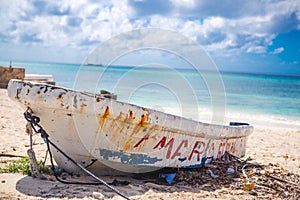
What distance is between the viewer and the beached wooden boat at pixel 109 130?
3133 millimetres

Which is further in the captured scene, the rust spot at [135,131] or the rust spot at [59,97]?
the rust spot at [135,131]

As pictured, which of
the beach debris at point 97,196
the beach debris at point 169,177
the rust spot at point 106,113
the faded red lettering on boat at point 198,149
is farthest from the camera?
the faded red lettering on boat at point 198,149

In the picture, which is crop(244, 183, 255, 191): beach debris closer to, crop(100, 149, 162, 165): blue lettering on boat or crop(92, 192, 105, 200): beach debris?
crop(100, 149, 162, 165): blue lettering on boat

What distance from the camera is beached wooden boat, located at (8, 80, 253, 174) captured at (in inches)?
123

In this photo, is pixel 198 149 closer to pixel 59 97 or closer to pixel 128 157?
pixel 128 157

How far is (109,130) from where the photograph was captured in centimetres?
338

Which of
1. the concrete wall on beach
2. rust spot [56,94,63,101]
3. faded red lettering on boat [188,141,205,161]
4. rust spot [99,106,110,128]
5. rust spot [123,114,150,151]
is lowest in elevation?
faded red lettering on boat [188,141,205,161]

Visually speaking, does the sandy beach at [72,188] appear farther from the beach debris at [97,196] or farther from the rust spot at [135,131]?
the rust spot at [135,131]

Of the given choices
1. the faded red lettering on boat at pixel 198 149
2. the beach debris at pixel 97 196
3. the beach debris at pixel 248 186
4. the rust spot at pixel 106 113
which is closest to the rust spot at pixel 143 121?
the rust spot at pixel 106 113

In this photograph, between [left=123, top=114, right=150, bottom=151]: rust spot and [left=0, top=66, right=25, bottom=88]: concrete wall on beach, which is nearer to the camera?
[left=123, top=114, right=150, bottom=151]: rust spot

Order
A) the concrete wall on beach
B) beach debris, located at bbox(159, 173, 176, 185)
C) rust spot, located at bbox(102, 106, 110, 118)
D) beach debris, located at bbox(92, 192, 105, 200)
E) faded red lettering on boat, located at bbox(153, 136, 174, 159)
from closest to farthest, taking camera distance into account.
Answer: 1. beach debris, located at bbox(92, 192, 105, 200)
2. rust spot, located at bbox(102, 106, 110, 118)
3. faded red lettering on boat, located at bbox(153, 136, 174, 159)
4. beach debris, located at bbox(159, 173, 176, 185)
5. the concrete wall on beach

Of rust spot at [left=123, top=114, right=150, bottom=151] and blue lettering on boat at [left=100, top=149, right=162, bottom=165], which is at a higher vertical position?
rust spot at [left=123, top=114, right=150, bottom=151]

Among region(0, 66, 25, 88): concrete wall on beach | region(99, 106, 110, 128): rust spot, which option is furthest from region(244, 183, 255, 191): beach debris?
region(0, 66, 25, 88): concrete wall on beach

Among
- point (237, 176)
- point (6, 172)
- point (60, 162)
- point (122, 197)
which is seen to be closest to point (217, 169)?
point (237, 176)
